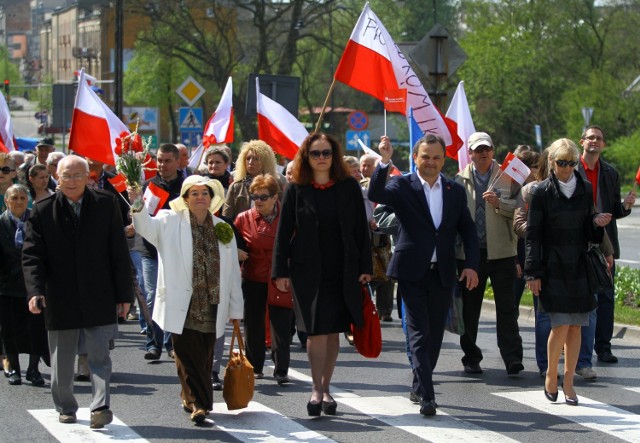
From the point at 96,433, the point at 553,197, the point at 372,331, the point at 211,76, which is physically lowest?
the point at 96,433

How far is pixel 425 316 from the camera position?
Result: 8.63 meters

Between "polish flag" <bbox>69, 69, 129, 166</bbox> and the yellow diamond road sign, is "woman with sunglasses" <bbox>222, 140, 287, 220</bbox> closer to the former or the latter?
"polish flag" <bbox>69, 69, 129, 166</bbox>

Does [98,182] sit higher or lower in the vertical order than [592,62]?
lower

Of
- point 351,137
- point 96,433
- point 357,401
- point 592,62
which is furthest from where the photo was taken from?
point 592,62

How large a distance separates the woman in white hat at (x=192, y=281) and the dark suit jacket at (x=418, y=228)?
1150mm

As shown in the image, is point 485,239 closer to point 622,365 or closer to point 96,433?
point 622,365

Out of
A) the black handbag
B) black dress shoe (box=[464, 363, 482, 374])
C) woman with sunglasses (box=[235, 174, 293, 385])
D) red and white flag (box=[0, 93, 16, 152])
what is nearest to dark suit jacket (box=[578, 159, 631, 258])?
black dress shoe (box=[464, 363, 482, 374])

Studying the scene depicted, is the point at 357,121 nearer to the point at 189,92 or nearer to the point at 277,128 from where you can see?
the point at 189,92

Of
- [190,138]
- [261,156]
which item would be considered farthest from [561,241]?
[190,138]

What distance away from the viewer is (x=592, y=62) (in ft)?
208

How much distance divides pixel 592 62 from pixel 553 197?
56515 mm

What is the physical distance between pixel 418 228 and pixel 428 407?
4.11 ft

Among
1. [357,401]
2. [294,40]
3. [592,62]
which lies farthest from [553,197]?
[592,62]

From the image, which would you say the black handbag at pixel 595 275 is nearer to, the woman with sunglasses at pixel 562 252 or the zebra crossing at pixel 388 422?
the woman with sunglasses at pixel 562 252
